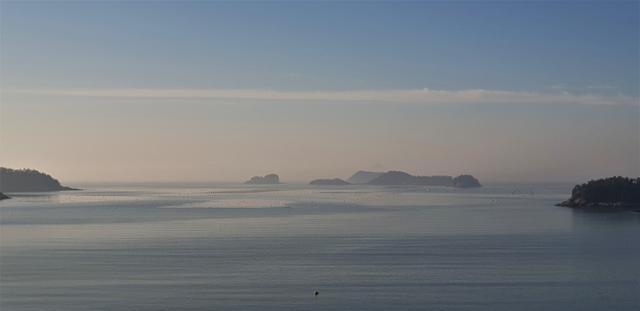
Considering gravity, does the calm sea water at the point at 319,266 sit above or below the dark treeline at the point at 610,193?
below

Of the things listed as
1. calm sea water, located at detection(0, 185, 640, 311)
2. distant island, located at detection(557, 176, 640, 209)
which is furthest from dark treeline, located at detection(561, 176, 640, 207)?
calm sea water, located at detection(0, 185, 640, 311)

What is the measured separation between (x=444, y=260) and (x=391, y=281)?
9.91 metres

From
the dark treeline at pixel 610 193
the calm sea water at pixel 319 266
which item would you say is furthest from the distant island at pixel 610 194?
the calm sea water at pixel 319 266

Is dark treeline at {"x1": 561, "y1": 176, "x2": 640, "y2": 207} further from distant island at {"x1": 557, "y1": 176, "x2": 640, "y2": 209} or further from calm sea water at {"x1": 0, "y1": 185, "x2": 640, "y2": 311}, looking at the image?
calm sea water at {"x1": 0, "y1": 185, "x2": 640, "y2": 311}

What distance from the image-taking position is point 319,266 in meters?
46.2

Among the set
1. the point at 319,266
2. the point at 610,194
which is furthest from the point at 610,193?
the point at 319,266

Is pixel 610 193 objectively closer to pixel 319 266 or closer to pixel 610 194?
pixel 610 194

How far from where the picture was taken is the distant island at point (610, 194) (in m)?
112

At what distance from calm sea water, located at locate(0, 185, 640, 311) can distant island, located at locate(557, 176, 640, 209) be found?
1347 inches

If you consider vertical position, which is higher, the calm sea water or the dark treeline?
the dark treeline

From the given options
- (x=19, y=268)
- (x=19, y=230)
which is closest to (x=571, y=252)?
(x=19, y=268)

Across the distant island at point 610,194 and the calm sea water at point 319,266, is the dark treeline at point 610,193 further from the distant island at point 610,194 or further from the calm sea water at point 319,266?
the calm sea water at point 319,266

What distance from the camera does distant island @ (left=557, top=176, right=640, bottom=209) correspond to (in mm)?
112312

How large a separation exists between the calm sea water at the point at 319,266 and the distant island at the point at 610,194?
34212 millimetres
